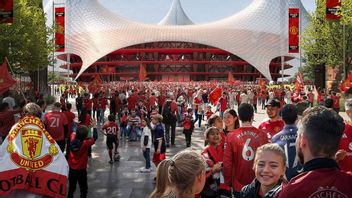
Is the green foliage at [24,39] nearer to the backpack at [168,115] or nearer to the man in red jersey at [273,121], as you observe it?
the backpack at [168,115]

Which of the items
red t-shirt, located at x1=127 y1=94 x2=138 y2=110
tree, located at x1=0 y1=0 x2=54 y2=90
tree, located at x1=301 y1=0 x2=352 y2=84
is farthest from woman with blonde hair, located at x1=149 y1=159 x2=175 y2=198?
tree, located at x1=301 y1=0 x2=352 y2=84

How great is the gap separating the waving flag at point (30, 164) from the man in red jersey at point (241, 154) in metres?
2.04

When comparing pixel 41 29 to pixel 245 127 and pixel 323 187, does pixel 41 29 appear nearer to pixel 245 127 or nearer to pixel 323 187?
pixel 245 127

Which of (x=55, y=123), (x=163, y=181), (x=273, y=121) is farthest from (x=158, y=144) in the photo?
(x=163, y=181)

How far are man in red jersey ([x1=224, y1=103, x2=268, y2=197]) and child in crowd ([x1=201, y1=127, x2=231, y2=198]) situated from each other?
0.16 meters

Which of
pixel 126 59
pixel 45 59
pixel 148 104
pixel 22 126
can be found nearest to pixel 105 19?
pixel 126 59

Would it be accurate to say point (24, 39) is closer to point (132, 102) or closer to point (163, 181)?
point (132, 102)

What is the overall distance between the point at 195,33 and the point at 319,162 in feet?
315

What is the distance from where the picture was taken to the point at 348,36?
37.1m

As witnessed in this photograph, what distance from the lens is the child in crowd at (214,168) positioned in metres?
5.55

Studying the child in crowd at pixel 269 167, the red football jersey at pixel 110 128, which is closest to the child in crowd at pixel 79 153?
the red football jersey at pixel 110 128

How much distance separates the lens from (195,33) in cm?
9762

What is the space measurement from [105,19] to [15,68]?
2965 inches

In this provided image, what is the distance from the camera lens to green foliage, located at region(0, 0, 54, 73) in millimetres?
27562
